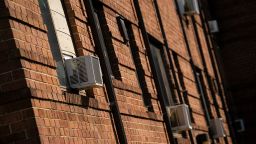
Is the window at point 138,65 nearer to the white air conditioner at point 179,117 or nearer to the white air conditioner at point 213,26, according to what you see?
the white air conditioner at point 179,117

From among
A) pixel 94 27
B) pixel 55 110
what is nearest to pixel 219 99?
pixel 94 27

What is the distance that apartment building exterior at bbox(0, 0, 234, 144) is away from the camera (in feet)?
17.5

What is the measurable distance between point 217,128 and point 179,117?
408 centimetres

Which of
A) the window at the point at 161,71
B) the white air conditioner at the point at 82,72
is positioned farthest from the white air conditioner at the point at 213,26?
the white air conditioner at the point at 82,72

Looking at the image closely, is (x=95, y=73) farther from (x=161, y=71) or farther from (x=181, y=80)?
(x=181, y=80)

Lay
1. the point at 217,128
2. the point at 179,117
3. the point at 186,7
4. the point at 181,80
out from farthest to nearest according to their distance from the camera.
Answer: the point at 186,7 → the point at 217,128 → the point at 181,80 → the point at 179,117

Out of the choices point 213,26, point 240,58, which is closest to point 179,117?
point 213,26

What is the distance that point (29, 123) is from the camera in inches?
207

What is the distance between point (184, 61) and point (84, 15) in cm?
649

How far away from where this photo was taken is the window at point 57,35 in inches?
265

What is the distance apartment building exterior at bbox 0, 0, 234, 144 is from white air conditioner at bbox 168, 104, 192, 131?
0.06ft

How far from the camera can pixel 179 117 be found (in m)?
10.8

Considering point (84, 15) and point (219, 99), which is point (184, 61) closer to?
point (219, 99)

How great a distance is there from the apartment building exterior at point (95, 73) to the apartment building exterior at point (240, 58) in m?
7.51
